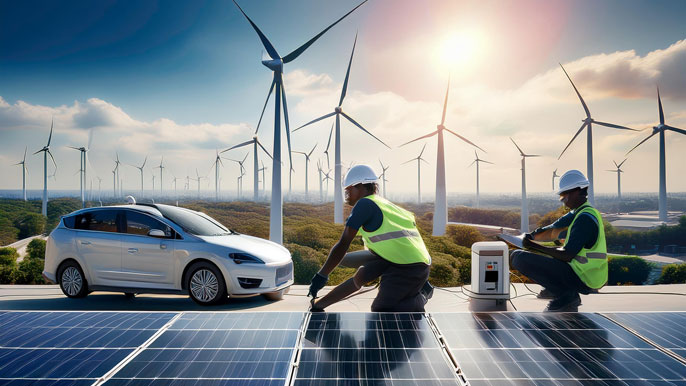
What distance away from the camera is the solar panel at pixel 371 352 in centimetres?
214

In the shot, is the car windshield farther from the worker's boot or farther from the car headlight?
the worker's boot

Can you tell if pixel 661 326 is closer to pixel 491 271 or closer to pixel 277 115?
pixel 491 271

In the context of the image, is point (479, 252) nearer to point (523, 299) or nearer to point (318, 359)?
point (523, 299)

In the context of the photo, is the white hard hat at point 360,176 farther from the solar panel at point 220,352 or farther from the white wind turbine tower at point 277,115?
the white wind turbine tower at point 277,115

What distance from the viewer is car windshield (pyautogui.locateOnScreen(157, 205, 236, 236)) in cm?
754

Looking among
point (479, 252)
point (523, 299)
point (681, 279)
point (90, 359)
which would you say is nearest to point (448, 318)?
point (90, 359)

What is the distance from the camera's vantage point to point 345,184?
4.66m

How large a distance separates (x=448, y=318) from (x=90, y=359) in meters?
2.34

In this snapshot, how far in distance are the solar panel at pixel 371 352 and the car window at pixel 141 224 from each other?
17.5ft

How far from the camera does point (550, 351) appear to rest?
2.55 metres

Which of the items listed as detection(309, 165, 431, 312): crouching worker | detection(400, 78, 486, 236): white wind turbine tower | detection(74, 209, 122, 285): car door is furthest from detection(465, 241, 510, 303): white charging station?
detection(400, 78, 486, 236): white wind turbine tower

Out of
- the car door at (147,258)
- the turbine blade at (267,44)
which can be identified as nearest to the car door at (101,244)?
the car door at (147,258)

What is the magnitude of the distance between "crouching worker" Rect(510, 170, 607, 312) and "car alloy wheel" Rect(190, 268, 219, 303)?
4732mm

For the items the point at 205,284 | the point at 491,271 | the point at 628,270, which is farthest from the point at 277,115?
the point at 628,270
